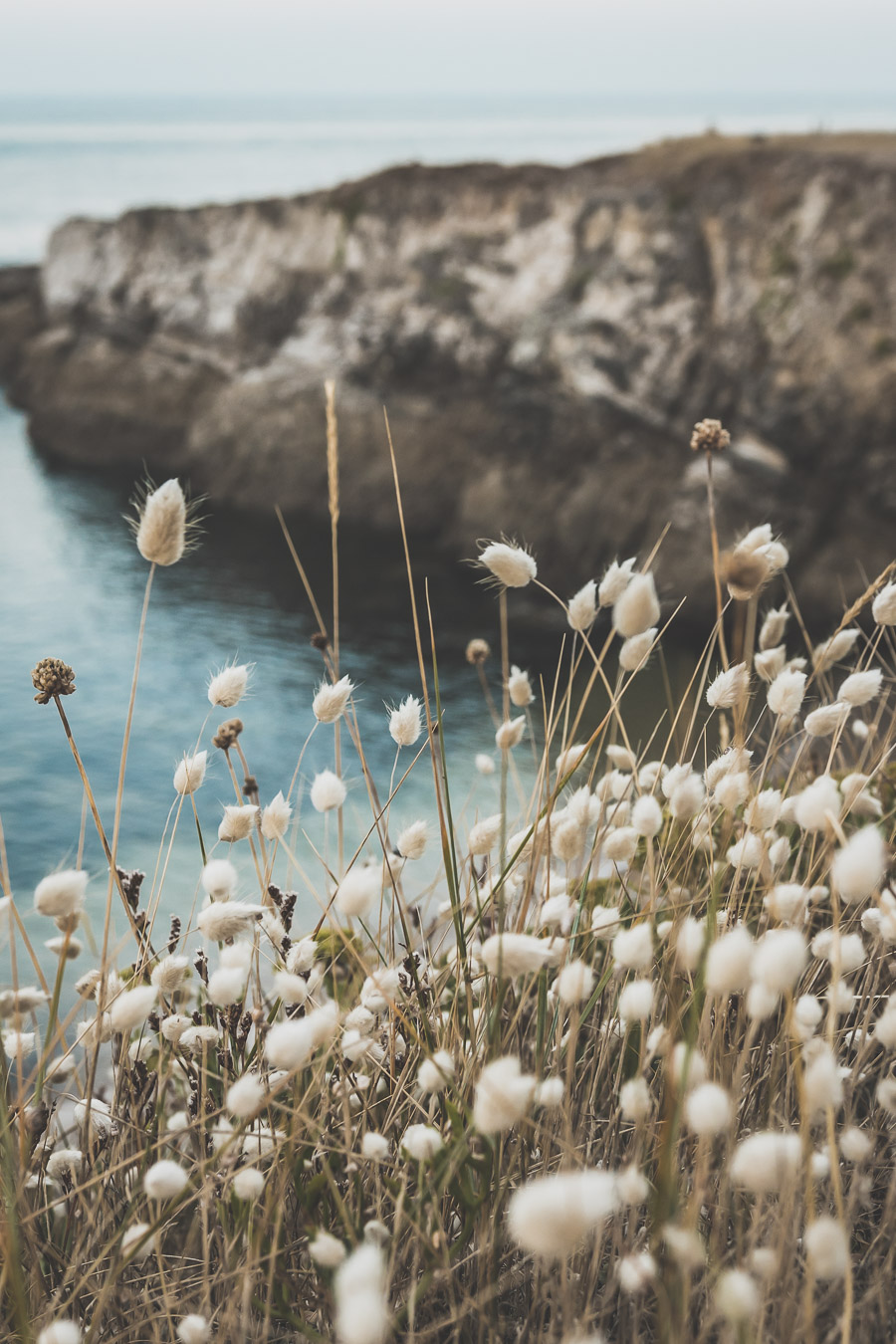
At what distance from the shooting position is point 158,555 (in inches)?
48.9

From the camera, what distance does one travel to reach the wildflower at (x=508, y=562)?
124 cm

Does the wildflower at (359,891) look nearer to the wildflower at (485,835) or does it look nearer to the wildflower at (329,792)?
the wildflower at (329,792)

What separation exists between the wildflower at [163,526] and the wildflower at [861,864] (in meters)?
0.86

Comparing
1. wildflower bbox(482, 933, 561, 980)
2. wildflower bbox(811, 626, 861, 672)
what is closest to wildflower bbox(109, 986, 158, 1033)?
wildflower bbox(482, 933, 561, 980)

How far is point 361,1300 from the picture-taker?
659 mm

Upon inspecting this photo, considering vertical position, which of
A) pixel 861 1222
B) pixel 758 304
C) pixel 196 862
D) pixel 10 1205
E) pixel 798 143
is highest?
pixel 798 143

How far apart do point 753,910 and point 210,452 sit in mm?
14597

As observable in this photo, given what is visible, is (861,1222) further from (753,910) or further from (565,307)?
(565,307)

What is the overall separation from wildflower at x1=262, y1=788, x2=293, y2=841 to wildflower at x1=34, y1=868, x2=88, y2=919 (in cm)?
39

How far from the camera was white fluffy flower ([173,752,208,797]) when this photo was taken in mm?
1401

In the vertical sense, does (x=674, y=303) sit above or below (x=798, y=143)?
below

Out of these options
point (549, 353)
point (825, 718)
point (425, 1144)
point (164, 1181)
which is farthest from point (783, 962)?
point (549, 353)

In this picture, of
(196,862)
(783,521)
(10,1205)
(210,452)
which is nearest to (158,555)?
(10,1205)

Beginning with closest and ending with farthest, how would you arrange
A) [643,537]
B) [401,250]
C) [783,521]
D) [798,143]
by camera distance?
[783,521] → [643,537] → [798,143] → [401,250]
